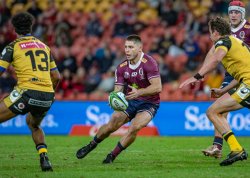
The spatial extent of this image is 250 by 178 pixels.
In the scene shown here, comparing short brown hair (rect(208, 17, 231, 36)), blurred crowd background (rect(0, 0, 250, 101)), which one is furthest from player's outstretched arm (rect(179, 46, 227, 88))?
blurred crowd background (rect(0, 0, 250, 101))

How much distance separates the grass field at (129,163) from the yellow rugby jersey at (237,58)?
4.94 ft

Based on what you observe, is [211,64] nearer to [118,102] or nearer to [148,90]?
[148,90]

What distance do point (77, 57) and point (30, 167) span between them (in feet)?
43.2

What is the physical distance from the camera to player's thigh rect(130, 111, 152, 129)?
1194cm

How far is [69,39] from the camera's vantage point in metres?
25.2

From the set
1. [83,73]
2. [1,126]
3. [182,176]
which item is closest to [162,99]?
[83,73]

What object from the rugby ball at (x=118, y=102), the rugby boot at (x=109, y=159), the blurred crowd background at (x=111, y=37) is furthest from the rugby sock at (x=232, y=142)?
the blurred crowd background at (x=111, y=37)

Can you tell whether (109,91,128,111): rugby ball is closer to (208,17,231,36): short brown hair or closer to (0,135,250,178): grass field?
(0,135,250,178): grass field

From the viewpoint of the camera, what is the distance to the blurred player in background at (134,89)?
12.1 meters

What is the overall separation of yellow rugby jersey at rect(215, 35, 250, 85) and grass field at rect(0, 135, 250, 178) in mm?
1504

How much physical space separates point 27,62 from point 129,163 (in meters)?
2.69

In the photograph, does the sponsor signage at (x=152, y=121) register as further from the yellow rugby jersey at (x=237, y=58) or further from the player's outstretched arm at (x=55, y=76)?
the player's outstretched arm at (x=55, y=76)

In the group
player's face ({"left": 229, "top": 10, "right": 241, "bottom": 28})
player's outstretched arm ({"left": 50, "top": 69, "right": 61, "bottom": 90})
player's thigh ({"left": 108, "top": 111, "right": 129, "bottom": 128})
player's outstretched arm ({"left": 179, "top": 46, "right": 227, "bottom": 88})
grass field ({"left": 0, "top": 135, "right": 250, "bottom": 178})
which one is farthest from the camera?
player's face ({"left": 229, "top": 10, "right": 241, "bottom": 28})

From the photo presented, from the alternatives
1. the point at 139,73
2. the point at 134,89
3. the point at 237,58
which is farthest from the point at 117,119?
the point at 237,58
